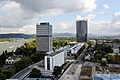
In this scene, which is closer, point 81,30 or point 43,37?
point 43,37

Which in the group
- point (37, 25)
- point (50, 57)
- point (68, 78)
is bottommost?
point (68, 78)

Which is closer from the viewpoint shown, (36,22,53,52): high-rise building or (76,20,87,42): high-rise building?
(36,22,53,52): high-rise building

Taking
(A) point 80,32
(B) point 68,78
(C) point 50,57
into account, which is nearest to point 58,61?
(C) point 50,57

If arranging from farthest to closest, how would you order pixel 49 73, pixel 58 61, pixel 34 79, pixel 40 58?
pixel 40 58 < pixel 58 61 < pixel 49 73 < pixel 34 79

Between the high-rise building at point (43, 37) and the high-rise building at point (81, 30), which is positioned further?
the high-rise building at point (81, 30)

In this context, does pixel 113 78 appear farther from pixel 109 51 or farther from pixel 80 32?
pixel 80 32

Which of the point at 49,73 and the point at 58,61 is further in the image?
the point at 58,61

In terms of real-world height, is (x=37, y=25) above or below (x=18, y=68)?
above

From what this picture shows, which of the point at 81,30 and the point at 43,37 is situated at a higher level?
the point at 81,30
